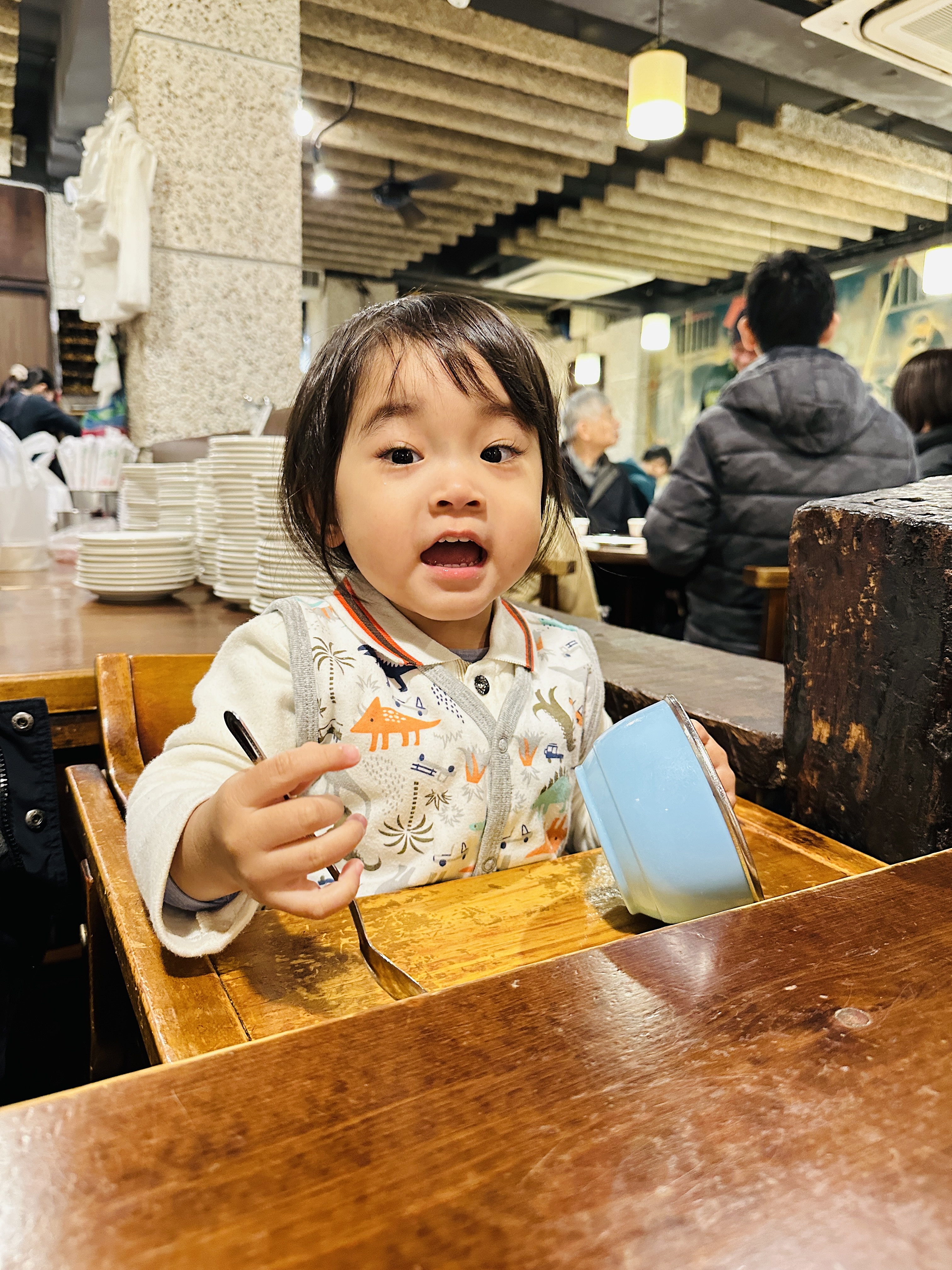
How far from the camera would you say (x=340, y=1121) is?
1.02 ft

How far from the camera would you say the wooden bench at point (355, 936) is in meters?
0.63

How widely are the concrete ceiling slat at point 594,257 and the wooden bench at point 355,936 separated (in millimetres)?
9934

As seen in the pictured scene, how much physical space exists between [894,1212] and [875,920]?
234 millimetres

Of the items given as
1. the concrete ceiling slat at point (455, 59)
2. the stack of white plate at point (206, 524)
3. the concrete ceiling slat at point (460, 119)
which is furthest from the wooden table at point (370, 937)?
the concrete ceiling slat at point (460, 119)

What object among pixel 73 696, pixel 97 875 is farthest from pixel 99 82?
pixel 97 875

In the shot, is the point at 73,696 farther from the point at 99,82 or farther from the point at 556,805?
the point at 99,82

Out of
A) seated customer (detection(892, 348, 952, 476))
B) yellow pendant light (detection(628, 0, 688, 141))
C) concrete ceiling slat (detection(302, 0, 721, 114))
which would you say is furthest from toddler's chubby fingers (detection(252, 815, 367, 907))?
concrete ceiling slat (detection(302, 0, 721, 114))

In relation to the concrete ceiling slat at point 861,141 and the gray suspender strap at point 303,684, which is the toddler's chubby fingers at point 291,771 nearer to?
the gray suspender strap at point 303,684

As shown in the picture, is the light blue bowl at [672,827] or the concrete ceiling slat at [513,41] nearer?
the light blue bowl at [672,827]

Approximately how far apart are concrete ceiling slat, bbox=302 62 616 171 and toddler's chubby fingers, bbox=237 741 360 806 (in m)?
6.09

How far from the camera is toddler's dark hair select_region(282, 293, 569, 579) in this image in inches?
38.7

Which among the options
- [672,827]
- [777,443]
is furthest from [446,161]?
[672,827]

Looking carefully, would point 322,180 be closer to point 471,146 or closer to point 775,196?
point 471,146

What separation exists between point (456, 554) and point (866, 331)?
10.4 metres
